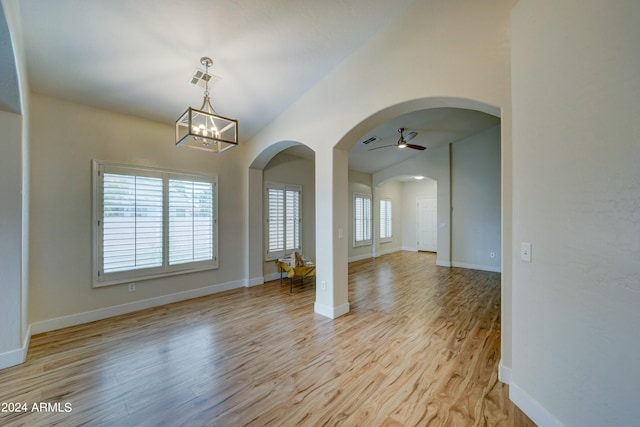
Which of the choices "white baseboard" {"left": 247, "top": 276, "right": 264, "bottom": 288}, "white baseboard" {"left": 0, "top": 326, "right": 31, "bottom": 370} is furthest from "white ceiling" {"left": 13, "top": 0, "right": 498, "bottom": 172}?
"white baseboard" {"left": 247, "top": 276, "right": 264, "bottom": 288}

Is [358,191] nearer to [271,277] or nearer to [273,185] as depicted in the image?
[273,185]

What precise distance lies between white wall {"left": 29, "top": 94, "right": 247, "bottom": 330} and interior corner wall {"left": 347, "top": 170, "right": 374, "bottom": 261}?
510 centimetres

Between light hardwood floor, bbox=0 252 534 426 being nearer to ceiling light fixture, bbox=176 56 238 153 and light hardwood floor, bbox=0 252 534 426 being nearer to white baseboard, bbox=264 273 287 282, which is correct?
white baseboard, bbox=264 273 287 282

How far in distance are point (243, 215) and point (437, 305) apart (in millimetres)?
3844

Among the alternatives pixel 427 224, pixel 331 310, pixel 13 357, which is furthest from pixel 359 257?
pixel 13 357

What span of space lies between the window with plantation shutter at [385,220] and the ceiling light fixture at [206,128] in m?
7.17

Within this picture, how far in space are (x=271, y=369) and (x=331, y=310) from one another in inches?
52.0

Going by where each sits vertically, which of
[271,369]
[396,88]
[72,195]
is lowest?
[271,369]

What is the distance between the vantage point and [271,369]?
2.34m

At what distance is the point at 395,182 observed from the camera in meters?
10.1

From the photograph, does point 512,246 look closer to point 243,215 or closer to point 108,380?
point 108,380

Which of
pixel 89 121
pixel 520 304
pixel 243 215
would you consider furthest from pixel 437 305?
pixel 89 121

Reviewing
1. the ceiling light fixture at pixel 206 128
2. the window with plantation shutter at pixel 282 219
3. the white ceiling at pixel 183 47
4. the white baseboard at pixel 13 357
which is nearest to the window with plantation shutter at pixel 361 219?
the window with plantation shutter at pixel 282 219

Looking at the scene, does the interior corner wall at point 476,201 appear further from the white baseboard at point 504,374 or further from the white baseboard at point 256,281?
the white baseboard at point 256,281
